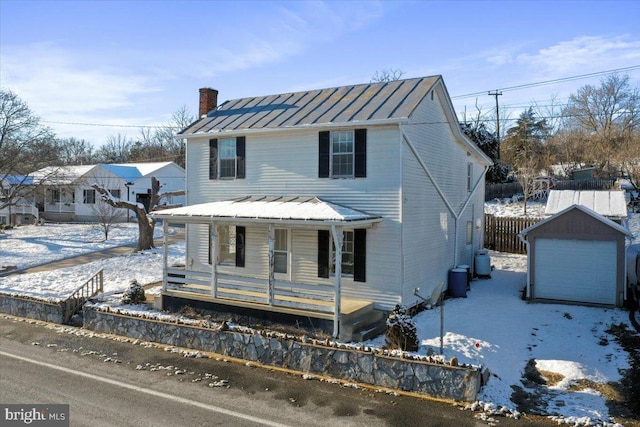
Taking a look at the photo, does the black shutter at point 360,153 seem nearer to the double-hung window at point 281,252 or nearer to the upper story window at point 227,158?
the double-hung window at point 281,252

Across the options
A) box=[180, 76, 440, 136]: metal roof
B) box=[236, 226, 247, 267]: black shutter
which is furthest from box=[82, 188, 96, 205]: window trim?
box=[236, 226, 247, 267]: black shutter

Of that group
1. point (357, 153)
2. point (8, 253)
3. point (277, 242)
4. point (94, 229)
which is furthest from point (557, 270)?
point (94, 229)

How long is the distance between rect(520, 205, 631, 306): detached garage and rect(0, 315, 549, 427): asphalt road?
864cm

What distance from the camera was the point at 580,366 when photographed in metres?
10.3

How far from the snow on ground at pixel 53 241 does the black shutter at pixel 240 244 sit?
12410 millimetres

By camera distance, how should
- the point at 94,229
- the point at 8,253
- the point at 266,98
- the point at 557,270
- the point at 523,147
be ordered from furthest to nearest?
1. the point at 523,147
2. the point at 94,229
3. the point at 8,253
4. the point at 266,98
5. the point at 557,270

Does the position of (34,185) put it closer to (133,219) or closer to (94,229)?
(94,229)

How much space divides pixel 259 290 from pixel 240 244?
2474mm

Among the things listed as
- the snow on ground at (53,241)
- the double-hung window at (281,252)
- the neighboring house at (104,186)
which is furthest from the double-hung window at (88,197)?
the double-hung window at (281,252)

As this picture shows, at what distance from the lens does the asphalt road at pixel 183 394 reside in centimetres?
812

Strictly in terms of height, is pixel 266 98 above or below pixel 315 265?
above

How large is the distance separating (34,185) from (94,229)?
505 cm

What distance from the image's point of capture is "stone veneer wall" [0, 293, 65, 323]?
1461cm

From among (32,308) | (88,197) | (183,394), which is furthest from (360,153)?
(88,197)
